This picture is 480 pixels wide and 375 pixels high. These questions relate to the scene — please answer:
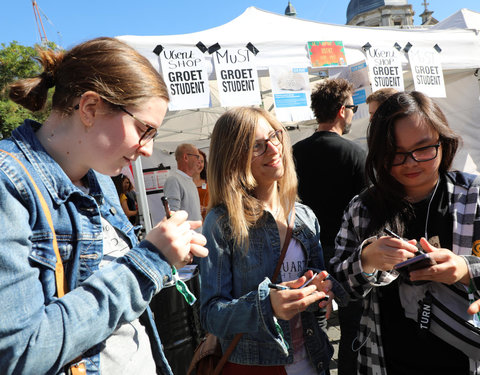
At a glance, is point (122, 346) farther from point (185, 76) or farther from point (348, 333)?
point (185, 76)

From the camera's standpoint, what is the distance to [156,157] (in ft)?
25.5

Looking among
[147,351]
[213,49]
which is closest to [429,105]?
[147,351]

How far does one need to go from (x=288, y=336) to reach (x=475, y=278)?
28.6 inches

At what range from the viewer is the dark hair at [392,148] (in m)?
1.50

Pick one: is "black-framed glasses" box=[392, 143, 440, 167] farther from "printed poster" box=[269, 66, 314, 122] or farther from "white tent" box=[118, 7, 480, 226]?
"white tent" box=[118, 7, 480, 226]

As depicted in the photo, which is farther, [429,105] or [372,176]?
[372,176]

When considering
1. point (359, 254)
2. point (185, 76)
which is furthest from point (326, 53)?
point (359, 254)

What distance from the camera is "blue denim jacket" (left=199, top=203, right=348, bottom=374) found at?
53.4 inches

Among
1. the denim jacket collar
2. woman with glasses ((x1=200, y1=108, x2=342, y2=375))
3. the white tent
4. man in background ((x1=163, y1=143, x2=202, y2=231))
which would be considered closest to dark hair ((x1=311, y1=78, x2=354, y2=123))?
the white tent

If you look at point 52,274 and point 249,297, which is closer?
point 52,274

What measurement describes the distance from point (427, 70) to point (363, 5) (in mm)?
62901

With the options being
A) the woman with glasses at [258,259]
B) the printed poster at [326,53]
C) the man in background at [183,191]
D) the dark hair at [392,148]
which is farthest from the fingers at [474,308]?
the printed poster at [326,53]

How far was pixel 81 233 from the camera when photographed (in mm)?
997

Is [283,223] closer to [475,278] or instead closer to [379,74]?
[475,278]
